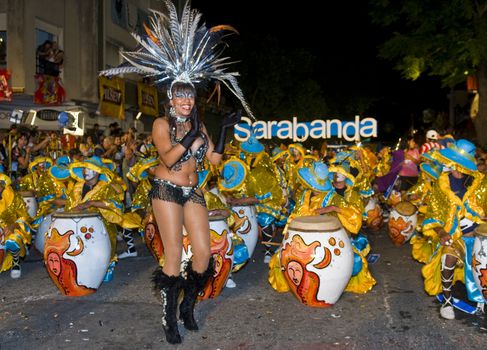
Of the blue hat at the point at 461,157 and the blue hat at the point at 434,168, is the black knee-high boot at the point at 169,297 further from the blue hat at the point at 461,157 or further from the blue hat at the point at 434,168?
the blue hat at the point at 434,168

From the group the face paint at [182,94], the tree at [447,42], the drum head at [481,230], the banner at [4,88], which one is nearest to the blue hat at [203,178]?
the face paint at [182,94]

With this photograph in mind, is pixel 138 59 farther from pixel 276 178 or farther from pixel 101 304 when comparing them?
pixel 276 178

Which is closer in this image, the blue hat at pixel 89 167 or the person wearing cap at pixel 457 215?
the person wearing cap at pixel 457 215

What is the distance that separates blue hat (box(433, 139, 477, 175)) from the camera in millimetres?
4777

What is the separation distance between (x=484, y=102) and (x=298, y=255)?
13738 millimetres

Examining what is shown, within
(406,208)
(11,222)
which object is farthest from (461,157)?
(11,222)

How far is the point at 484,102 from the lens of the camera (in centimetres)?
1675

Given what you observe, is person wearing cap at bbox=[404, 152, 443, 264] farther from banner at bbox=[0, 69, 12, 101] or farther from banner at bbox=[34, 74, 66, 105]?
banner at bbox=[34, 74, 66, 105]

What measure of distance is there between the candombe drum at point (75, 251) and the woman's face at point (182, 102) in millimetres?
1924

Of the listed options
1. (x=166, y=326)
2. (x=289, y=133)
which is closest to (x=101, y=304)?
(x=166, y=326)

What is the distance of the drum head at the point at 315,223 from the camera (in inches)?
194

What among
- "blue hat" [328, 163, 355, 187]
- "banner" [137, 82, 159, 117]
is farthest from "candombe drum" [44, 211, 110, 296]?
"banner" [137, 82, 159, 117]

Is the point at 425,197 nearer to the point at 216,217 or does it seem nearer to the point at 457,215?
the point at 457,215

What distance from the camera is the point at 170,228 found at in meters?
4.11
